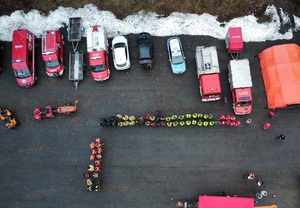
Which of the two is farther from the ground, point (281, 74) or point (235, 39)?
point (235, 39)

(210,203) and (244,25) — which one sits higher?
(244,25)

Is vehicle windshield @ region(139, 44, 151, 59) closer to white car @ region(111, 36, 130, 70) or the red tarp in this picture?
white car @ region(111, 36, 130, 70)

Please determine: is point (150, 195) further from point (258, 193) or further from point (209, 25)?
point (209, 25)

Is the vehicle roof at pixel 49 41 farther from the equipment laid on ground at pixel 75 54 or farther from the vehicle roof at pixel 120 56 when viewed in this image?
the vehicle roof at pixel 120 56

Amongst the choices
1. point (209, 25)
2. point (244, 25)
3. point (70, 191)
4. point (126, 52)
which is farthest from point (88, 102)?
point (244, 25)

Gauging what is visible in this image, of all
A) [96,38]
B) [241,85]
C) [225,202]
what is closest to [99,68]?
[96,38]

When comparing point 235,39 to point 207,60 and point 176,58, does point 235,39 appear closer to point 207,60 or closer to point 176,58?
point 207,60

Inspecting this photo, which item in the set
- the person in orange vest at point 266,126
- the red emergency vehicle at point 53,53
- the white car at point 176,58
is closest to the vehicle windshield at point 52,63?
the red emergency vehicle at point 53,53
